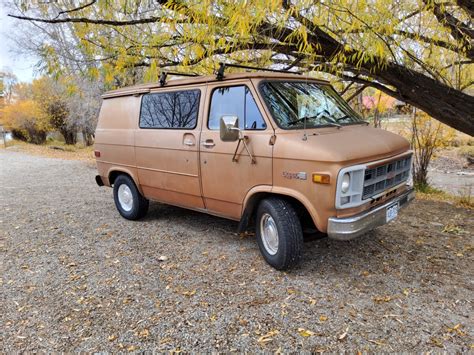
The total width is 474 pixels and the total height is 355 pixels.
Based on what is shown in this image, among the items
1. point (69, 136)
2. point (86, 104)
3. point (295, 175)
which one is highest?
point (86, 104)

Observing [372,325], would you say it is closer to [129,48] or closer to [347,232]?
[347,232]

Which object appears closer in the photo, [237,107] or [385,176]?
[385,176]

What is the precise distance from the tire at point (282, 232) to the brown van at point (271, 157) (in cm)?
1

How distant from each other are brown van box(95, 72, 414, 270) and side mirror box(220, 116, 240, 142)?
0.01 metres

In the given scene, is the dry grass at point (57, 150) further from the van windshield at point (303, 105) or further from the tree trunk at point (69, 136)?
the van windshield at point (303, 105)

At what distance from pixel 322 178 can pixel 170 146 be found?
2.25 meters

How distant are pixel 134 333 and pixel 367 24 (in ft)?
13.1

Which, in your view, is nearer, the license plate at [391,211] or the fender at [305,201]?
the fender at [305,201]

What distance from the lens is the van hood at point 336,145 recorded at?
323cm

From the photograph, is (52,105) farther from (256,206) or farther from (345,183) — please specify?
(345,183)

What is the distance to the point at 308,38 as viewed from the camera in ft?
15.7

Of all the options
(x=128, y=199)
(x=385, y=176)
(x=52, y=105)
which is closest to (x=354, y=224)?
(x=385, y=176)

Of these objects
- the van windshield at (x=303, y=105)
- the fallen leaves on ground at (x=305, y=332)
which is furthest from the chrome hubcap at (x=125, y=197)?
the fallen leaves on ground at (x=305, y=332)

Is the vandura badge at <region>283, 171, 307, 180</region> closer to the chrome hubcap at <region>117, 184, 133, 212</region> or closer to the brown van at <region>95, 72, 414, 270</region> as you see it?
the brown van at <region>95, 72, 414, 270</region>
